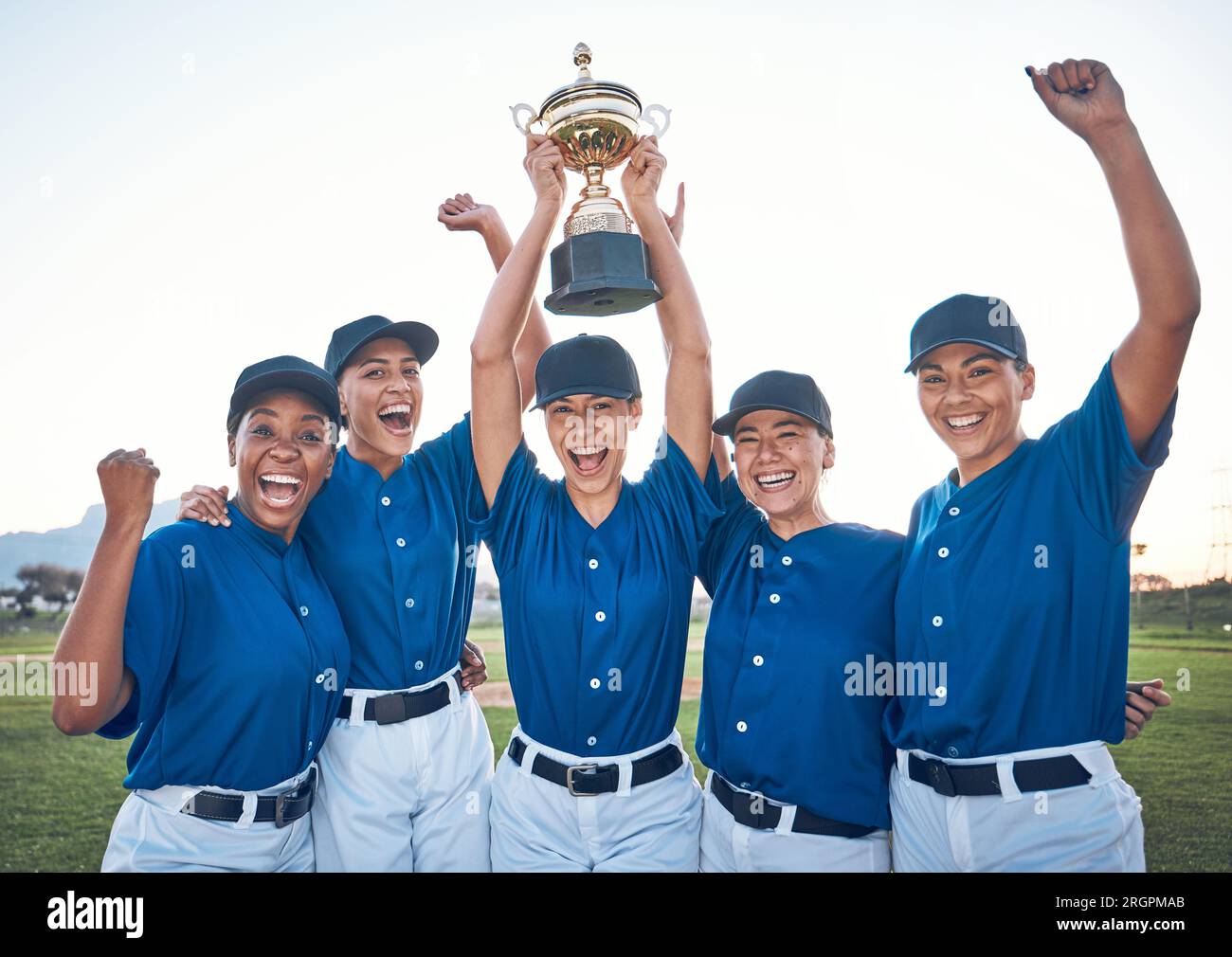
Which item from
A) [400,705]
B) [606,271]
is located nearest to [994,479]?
[606,271]

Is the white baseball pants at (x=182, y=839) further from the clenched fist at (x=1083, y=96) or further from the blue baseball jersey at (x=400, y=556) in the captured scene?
the clenched fist at (x=1083, y=96)

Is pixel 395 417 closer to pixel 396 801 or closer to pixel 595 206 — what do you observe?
pixel 595 206

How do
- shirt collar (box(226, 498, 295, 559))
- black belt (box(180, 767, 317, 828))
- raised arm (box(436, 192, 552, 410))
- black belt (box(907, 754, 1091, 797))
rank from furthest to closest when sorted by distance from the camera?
raised arm (box(436, 192, 552, 410)), shirt collar (box(226, 498, 295, 559)), black belt (box(180, 767, 317, 828)), black belt (box(907, 754, 1091, 797))

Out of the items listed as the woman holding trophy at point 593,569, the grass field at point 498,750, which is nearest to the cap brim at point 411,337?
the woman holding trophy at point 593,569

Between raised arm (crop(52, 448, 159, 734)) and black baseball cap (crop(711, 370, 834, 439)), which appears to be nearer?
raised arm (crop(52, 448, 159, 734))

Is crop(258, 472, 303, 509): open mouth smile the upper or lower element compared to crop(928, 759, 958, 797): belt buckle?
upper

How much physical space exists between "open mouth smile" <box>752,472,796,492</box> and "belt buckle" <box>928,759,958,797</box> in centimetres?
123

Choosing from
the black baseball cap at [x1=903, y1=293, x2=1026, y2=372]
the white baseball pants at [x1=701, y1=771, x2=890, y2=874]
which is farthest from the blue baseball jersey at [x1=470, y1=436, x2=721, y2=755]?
the black baseball cap at [x1=903, y1=293, x2=1026, y2=372]

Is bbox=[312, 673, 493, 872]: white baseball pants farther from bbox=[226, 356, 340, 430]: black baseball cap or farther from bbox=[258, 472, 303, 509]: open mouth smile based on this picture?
bbox=[226, 356, 340, 430]: black baseball cap

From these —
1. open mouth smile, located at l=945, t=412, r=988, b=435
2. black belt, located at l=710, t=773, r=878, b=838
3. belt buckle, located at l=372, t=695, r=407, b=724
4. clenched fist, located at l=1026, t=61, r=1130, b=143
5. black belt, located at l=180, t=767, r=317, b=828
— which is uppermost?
clenched fist, located at l=1026, t=61, r=1130, b=143

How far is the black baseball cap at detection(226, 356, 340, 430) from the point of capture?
134 inches

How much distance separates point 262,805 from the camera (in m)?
3.11

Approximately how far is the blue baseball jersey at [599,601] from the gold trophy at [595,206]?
744 millimetres
